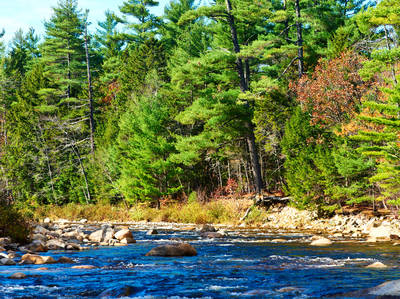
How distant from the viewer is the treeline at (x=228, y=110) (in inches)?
686

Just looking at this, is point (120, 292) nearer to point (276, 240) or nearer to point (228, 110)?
point (276, 240)

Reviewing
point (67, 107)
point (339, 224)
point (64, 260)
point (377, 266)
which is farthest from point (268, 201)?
point (67, 107)

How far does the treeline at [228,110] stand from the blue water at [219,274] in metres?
5.46

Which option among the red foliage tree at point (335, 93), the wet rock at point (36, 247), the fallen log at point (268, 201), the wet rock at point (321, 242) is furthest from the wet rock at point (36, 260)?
the red foliage tree at point (335, 93)

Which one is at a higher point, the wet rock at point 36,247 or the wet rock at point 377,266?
the wet rock at point 36,247

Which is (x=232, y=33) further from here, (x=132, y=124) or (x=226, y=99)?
(x=132, y=124)

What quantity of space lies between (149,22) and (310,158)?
33328mm

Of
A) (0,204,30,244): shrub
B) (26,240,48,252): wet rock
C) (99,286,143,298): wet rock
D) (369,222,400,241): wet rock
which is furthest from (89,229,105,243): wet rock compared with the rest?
(369,222,400,241): wet rock

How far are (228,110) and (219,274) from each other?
56.2ft

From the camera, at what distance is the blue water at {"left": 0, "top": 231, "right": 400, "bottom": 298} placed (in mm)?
6637

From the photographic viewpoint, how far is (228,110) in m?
24.7

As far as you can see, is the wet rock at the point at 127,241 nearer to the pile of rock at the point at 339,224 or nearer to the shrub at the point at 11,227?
the shrub at the point at 11,227

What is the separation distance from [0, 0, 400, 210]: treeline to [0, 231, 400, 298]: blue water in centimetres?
546

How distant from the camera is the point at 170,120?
29609 mm
